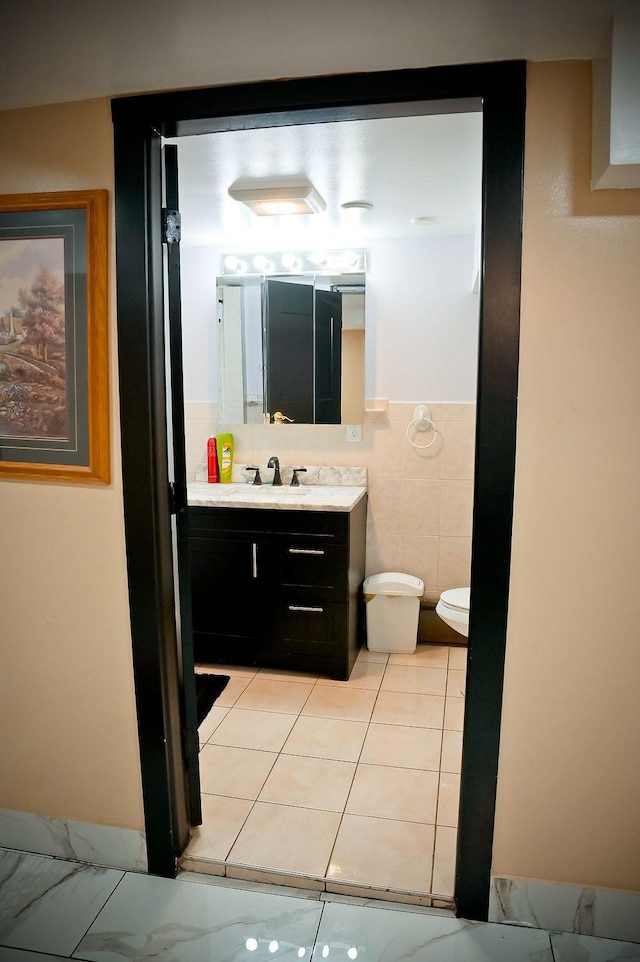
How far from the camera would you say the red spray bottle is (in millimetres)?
3859

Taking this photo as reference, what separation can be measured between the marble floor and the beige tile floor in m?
0.07

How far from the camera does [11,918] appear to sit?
6.05 ft

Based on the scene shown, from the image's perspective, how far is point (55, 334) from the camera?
6.11 feet

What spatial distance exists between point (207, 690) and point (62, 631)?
1.36 m

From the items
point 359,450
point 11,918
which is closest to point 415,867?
point 11,918

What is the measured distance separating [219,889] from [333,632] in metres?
1.46

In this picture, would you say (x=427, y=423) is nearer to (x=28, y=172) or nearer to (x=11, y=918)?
Result: (x=28, y=172)

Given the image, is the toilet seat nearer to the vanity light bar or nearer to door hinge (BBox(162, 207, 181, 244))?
the vanity light bar

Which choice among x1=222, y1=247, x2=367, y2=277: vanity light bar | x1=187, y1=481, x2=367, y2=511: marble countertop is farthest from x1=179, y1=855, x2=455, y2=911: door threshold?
x1=222, y1=247, x2=367, y2=277: vanity light bar

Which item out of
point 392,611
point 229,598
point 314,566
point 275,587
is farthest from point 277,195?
point 392,611

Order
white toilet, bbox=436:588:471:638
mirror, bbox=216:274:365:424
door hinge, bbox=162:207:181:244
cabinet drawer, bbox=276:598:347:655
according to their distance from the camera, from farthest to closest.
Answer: mirror, bbox=216:274:365:424 < cabinet drawer, bbox=276:598:347:655 < white toilet, bbox=436:588:471:638 < door hinge, bbox=162:207:181:244

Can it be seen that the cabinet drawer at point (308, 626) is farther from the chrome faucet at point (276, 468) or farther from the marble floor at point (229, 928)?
the marble floor at point (229, 928)

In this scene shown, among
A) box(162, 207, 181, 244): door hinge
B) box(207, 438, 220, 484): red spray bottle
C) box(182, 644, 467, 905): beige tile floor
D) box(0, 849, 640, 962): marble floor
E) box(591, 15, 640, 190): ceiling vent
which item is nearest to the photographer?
box(591, 15, 640, 190): ceiling vent

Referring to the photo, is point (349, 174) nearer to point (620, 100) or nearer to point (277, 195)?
point (277, 195)
